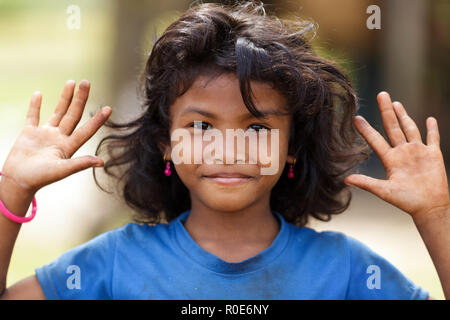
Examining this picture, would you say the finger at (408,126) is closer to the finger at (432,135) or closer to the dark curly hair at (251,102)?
the finger at (432,135)

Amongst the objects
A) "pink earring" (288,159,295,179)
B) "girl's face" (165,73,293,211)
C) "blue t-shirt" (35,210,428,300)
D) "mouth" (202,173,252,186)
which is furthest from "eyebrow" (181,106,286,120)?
"blue t-shirt" (35,210,428,300)

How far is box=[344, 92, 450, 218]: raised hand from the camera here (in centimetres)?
180

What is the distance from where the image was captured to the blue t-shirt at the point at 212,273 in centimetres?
193

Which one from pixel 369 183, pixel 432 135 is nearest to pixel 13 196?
pixel 369 183

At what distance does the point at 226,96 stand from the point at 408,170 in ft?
2.06

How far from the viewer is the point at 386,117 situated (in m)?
1.91

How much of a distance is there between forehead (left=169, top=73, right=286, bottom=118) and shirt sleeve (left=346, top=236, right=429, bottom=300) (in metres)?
0.61

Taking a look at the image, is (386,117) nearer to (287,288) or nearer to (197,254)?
(287,288)

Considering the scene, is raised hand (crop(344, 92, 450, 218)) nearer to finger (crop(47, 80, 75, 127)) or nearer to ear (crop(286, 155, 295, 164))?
ear (crop(286, 155, 295, 164))

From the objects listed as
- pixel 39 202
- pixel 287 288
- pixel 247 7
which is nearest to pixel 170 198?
pixel 287 288

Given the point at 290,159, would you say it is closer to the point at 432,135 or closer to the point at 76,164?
the point at 432,135

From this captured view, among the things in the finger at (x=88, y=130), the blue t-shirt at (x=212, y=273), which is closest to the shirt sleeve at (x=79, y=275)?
the blue t-shirt at (x=212, y=273)

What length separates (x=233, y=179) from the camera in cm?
189

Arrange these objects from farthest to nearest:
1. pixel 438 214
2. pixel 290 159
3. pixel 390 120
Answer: pixel 290 159 → pixel 390 120 → pixel 438 214
